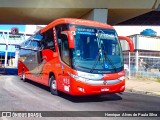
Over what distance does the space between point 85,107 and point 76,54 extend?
2098mm

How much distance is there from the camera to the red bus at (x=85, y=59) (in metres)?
10.9

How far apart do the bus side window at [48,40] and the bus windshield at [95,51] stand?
2.05 m

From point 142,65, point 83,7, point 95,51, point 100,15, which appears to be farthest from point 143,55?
point 95,51

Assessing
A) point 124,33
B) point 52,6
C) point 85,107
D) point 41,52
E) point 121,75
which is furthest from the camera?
point 124,33

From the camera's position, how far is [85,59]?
36.5ft

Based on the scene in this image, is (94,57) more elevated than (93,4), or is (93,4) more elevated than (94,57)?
(93,4)

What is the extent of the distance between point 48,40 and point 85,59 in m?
3.41

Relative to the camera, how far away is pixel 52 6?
788 inches

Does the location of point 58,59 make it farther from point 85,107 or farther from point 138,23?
point 138,23

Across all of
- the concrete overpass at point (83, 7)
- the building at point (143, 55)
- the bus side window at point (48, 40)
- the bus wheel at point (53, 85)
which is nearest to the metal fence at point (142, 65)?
the building at point (143, 55)

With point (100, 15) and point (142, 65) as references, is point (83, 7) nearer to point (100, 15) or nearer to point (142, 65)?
point (100, 15)

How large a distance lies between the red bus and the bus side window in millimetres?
138

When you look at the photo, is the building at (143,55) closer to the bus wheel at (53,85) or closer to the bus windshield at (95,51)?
the bus wheel at (53,85)

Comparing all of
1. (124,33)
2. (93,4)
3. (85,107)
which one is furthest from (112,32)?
(124,33)
